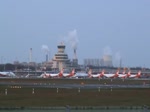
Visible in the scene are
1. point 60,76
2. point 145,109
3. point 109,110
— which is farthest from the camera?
point 60,76

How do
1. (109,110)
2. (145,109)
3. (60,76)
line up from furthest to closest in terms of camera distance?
(60,76)
(109,110)
(145,109)

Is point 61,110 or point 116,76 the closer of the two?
point 61,110

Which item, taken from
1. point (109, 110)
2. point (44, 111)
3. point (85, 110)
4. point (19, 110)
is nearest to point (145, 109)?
point (109, 110)

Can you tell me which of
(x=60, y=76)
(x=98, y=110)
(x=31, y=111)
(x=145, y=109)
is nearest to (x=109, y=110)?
(x=98, y=110)

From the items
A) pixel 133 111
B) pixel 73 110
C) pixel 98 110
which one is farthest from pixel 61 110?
pixel 133 111

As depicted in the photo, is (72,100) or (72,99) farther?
(72,99)

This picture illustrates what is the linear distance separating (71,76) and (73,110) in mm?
160905

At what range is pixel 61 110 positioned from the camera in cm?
1602

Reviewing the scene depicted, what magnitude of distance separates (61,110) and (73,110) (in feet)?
1.76

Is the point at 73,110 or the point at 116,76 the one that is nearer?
the point at 73,110

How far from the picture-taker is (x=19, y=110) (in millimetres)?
16312

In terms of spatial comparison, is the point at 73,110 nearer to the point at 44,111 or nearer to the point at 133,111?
the point at 44,111

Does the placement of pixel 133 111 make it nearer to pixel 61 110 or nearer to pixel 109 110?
pixel 109 110

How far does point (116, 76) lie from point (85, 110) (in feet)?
A: 549
